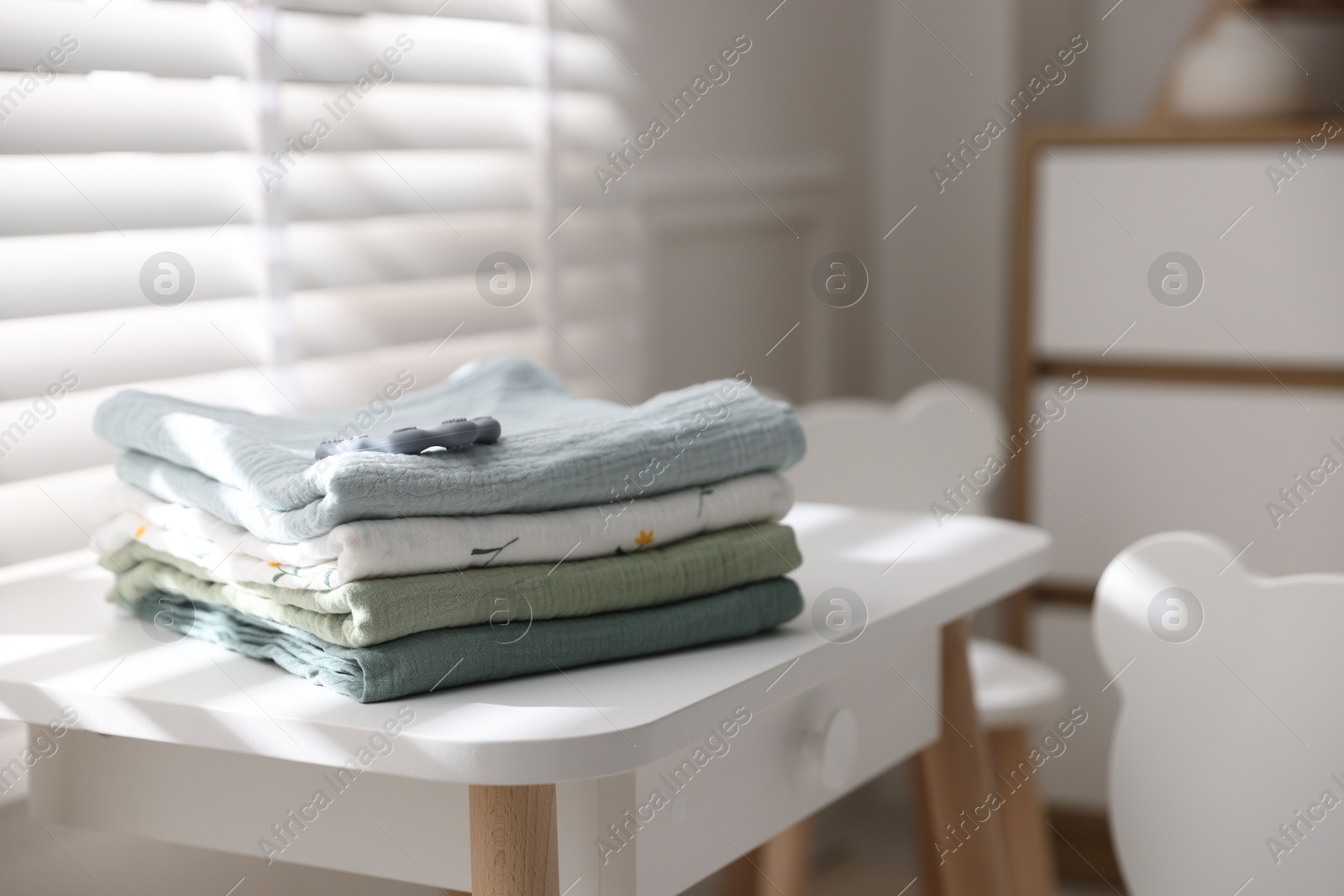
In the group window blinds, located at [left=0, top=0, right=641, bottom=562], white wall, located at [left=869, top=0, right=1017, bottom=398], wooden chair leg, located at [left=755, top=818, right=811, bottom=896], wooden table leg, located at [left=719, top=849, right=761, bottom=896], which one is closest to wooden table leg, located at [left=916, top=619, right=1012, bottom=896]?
wooden chair leg, located at [left=755, top=818, right=811, bottom=896]

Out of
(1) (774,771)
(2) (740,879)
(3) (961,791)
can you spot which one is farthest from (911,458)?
(1) (774,771)

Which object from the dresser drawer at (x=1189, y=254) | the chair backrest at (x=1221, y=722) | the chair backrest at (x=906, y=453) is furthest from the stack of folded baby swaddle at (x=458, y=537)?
the dresser drawer at (x=1189, y=254)

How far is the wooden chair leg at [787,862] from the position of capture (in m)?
1.58

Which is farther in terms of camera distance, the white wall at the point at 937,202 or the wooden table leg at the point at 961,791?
the white wall at the point at 937,202

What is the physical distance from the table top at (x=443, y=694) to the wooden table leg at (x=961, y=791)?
133 millimetres

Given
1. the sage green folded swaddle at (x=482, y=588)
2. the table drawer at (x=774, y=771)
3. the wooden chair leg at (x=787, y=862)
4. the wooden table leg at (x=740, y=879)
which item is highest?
the sage green folded swaddle at (x=482, y=588)

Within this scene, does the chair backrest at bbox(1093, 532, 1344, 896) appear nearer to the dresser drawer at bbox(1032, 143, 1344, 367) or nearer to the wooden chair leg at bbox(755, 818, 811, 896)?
the wooden chair leg at bbox(755, 818, 811, 896)

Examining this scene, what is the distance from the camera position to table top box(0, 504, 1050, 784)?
694 mm

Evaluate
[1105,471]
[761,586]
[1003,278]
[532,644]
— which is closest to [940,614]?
[761,586]

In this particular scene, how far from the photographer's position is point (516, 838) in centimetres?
72

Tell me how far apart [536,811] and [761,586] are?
23 cm

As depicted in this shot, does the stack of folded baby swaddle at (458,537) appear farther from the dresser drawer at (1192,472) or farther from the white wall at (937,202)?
the white wall at (937,202)

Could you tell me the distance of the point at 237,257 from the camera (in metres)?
1.26

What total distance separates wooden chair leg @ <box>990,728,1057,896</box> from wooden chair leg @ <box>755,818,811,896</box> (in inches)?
10.1
